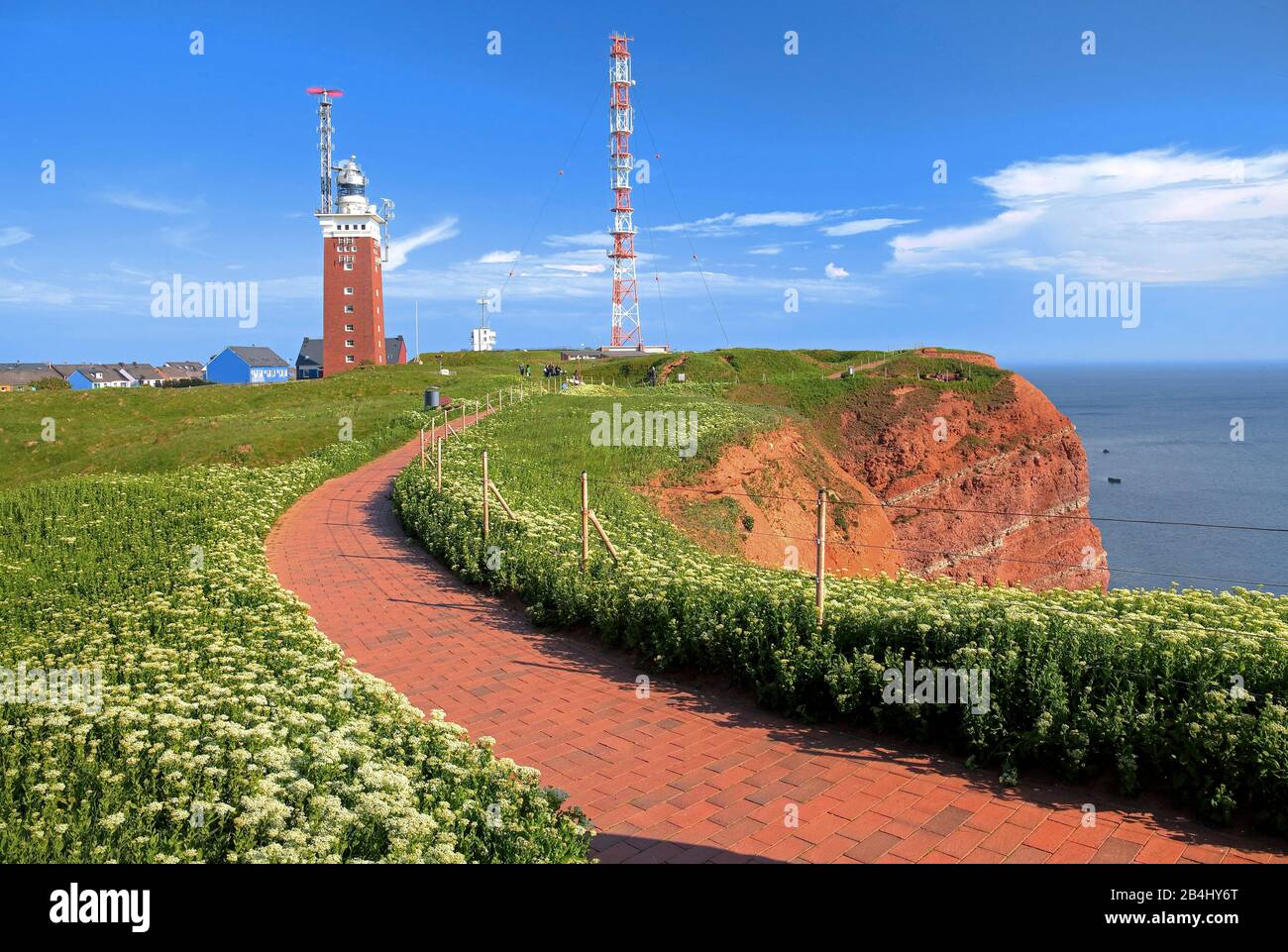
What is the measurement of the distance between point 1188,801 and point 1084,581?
141ft

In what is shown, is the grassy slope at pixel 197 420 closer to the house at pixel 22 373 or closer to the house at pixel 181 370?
the house at pixel 22 373

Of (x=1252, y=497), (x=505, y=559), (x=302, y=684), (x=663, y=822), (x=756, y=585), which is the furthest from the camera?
(x=1252, y=497)

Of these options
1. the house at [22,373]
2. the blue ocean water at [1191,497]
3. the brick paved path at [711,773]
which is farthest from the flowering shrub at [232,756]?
the house at [22,373]

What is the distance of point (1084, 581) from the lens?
1726 inches

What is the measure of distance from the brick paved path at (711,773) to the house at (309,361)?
96.4 meters

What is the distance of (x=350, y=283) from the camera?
2963 inches

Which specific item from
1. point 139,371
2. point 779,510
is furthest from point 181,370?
point 779,510

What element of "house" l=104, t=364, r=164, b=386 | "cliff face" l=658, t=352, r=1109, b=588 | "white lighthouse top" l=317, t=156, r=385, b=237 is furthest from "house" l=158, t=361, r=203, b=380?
"cliff face" l=658, t=352, r=1109, b=588

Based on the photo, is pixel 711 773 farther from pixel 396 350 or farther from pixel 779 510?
pixel 396 350
